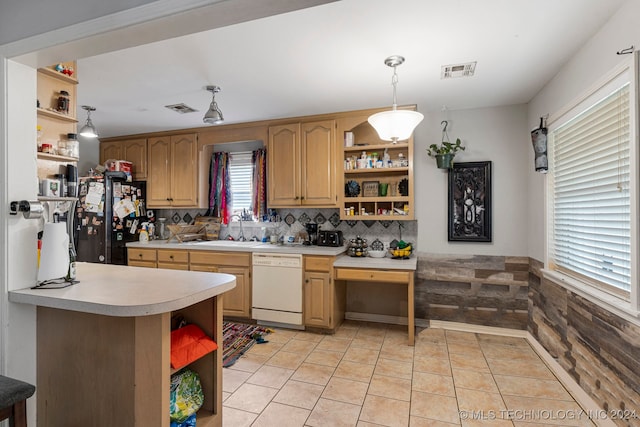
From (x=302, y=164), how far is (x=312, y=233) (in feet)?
2.78

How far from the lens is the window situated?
1839 millimetres

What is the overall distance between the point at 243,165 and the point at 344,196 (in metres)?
1.64

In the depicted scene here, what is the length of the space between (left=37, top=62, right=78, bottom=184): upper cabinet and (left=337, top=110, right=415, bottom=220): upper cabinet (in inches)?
96.7

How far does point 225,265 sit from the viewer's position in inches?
148

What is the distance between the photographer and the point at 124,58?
2416mm

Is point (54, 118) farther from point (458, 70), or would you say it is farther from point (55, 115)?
point (458, 70)

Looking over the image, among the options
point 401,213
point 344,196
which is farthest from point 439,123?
point 344,196

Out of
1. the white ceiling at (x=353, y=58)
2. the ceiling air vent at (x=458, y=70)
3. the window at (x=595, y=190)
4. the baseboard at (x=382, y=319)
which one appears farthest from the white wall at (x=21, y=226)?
the window at (x=595, y=190)

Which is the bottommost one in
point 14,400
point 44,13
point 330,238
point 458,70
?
point 14,400

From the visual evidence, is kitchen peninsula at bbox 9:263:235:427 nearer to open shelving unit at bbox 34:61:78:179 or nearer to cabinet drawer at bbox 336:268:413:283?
open shelving unit at bbox 34:61:78:179

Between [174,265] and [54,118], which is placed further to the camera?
[174,265]

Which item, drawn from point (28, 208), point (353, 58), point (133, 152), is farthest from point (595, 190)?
point (133, 152)

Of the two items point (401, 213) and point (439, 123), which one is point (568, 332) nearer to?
point (401, 213)

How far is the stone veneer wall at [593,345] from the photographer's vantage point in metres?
1.69
